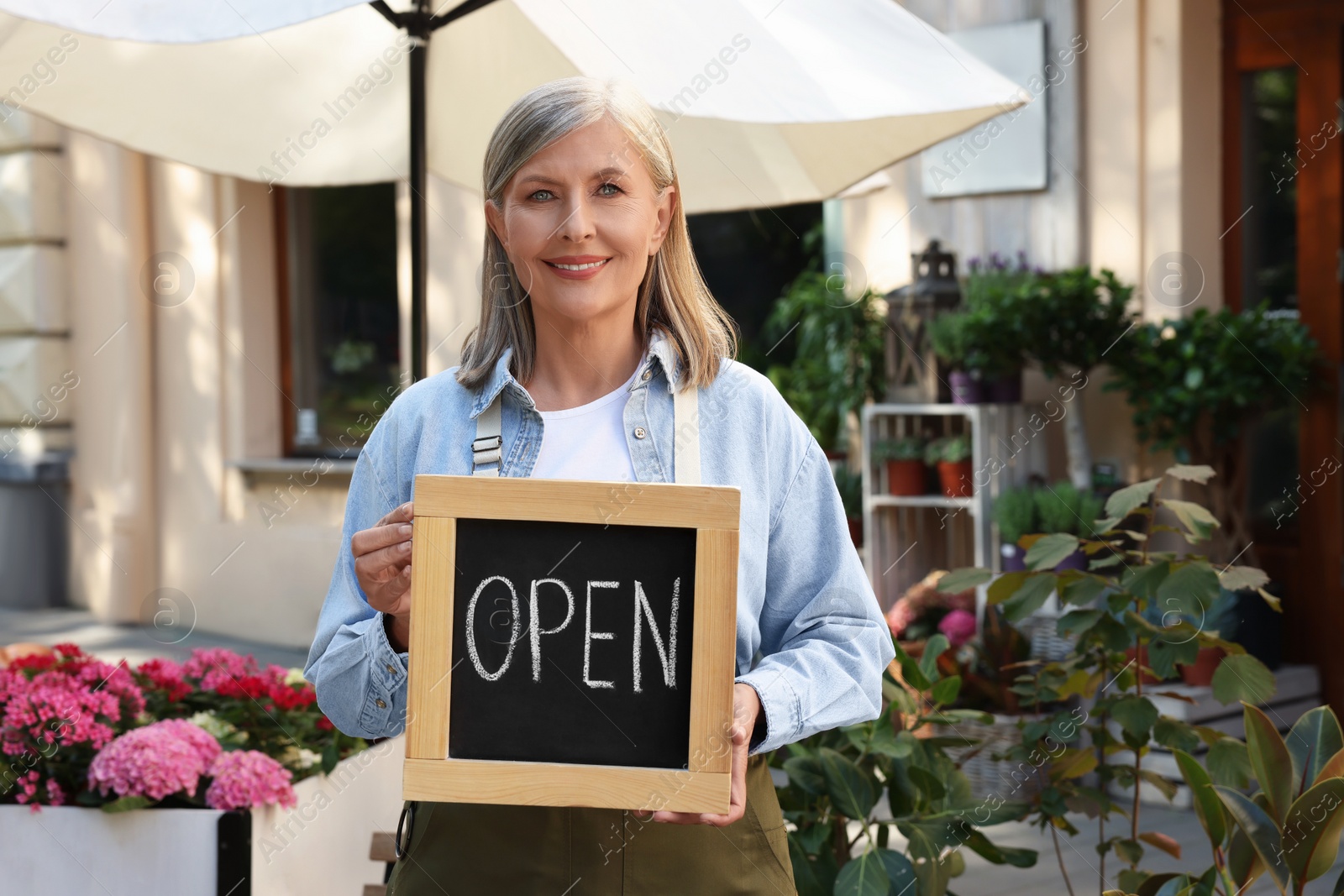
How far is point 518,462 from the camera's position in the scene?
67.9 inches

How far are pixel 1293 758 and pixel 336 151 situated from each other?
2855 mm

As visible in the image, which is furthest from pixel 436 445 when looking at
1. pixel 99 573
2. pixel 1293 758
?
pixel 99 573

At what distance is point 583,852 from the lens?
161 centimetres

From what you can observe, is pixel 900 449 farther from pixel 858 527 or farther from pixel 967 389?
pixel 858 527

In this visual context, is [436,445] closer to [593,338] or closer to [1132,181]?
[593,338]

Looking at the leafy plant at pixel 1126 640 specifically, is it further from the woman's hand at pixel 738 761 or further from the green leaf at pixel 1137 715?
the woman's hand at pixel 738 761

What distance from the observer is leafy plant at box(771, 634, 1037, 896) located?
8.55 ft

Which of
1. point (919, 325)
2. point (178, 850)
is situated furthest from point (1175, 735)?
point (919, 325)

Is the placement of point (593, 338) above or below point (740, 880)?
above

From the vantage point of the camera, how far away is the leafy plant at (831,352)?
5949mm

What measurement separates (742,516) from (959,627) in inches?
150

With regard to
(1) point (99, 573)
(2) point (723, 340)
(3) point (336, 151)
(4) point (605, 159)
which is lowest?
(1) point (99, 573)

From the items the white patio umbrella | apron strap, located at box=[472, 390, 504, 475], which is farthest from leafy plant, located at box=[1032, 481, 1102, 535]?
apron strap, located at box=[472, 390, 504, 475]

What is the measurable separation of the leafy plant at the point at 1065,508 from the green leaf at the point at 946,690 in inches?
92.7
